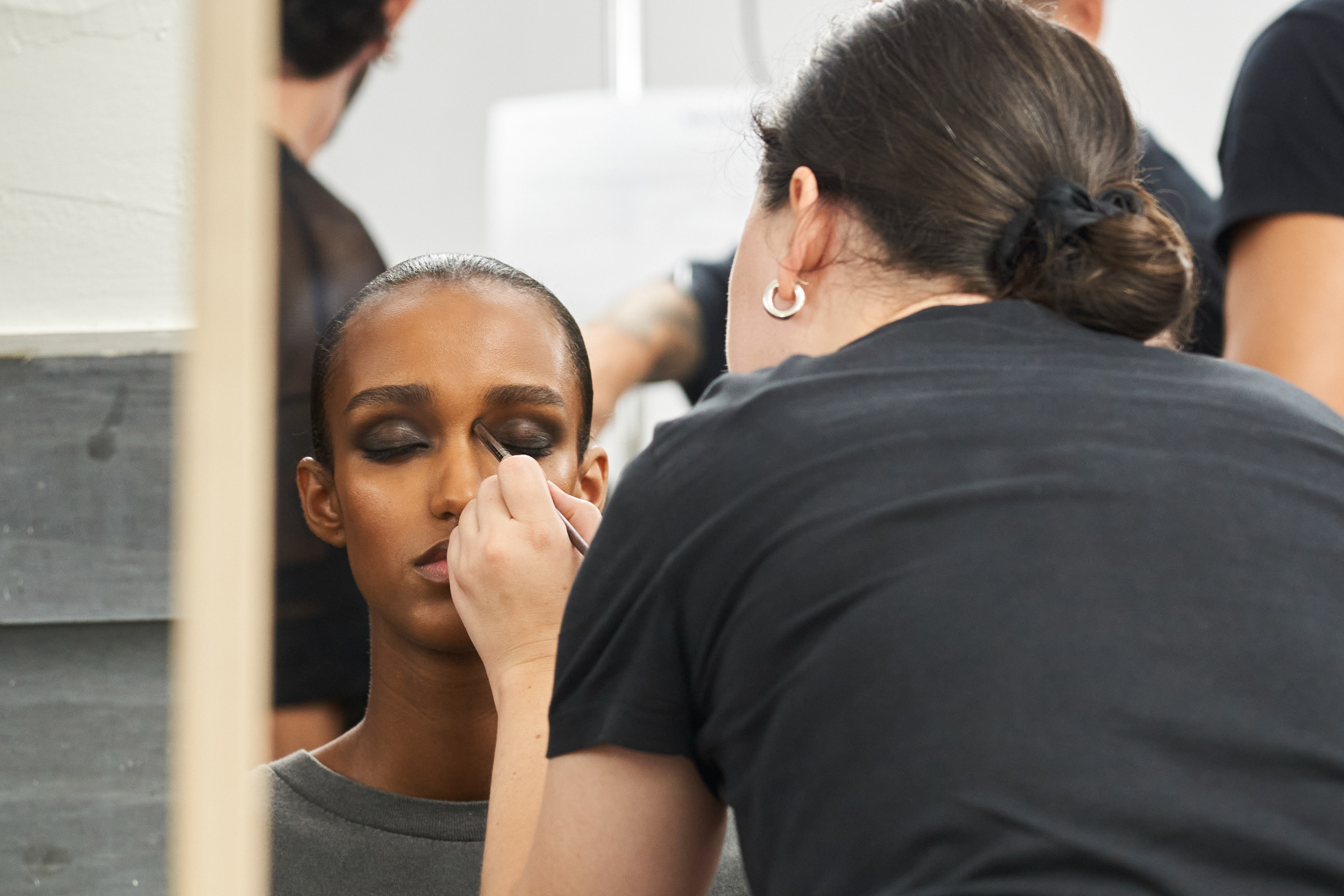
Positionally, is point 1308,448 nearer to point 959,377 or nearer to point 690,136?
point 959,377

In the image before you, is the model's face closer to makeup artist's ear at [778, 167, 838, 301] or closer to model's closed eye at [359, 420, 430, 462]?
model's closed eye at [359, 420, 430, 462]

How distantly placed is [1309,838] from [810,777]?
0.21 metres

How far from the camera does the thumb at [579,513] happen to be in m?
0.82

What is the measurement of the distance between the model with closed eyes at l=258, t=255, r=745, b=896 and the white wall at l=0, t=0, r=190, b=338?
26 centimetres

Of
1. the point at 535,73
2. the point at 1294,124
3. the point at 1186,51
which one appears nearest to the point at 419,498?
the point at 1294,124

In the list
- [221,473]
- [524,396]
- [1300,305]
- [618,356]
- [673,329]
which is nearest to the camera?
[221,473]

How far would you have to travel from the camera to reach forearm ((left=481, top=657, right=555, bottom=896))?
2.19 feet

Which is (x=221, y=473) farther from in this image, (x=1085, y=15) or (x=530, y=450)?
(x=1085, y=15)

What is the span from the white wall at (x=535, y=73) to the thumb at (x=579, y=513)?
1.47m

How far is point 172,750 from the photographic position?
61 cm

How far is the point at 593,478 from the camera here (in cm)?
95

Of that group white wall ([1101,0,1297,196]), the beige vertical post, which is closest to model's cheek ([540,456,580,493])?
the beige vertical post

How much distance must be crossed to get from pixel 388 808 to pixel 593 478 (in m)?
0.28

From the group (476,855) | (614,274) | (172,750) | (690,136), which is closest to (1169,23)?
(690,136)
